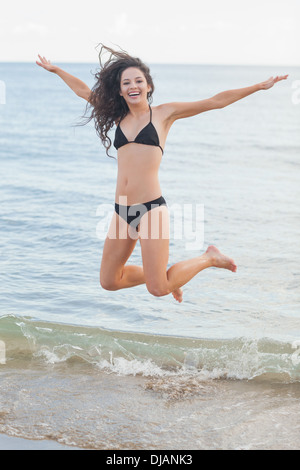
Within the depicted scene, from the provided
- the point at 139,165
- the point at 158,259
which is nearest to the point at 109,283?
the point at 158,259

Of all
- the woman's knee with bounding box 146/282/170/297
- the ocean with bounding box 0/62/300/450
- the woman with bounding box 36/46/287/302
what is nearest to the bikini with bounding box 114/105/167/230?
the woman with bounding box 36/46/287/302

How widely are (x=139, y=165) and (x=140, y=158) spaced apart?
0.06 meters

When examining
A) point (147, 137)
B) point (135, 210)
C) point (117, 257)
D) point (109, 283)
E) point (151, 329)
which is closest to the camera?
point (147, 137)

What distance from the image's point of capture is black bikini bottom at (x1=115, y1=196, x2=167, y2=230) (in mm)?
5441

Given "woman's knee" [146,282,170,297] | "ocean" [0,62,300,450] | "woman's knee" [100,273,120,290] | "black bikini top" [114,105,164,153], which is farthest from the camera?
"woman's knee" [100,273,120,290]

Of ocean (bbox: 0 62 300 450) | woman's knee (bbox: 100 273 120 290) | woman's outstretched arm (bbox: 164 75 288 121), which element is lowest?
ocean (bbox: 0 62 300 450)

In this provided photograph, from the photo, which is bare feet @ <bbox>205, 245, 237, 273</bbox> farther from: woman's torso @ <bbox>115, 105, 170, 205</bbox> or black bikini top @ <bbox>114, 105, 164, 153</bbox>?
black bikini top @ <bbox>114, 105, 164, 153</bbox>

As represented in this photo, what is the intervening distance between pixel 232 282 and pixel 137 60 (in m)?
3.96

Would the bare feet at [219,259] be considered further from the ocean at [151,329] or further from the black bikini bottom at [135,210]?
the ocean at [151,329]

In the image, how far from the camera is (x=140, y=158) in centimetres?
539

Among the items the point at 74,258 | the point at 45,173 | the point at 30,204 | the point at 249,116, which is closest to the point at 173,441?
the point at 74,258

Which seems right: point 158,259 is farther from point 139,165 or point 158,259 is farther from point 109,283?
point 139,165

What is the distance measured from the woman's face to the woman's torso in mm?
165
